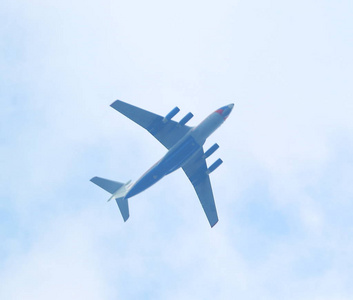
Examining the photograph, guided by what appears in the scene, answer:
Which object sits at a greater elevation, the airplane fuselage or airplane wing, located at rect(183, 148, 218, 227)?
the airplane fuselage

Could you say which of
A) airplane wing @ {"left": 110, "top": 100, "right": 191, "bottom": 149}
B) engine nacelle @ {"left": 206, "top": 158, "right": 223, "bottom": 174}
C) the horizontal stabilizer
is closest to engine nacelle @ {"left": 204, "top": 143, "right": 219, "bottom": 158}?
engine nacelle @ {"left": 206, "top": 158, "right": 223, "bottom": 174}

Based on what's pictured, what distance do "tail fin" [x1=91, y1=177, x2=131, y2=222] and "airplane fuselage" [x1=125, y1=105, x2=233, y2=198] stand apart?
14.8ft

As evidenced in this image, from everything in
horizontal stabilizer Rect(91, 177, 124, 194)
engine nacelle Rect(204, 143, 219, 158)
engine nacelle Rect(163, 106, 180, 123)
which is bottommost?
engine nacelle Rect(204, 143, 219, 158)

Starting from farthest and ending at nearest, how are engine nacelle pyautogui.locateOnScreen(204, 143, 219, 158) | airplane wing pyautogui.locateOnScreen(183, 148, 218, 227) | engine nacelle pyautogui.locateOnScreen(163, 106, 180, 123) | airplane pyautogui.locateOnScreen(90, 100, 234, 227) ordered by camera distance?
airplane wing pyautogui.locateOnScreen(183, 148, 218, 227) < engine nacelle pyautogui.locateOnScreen(204, 143, 219, 158) < airplane pyautogui.locateOnScreen(90, 100, 234, 227) < engine nacelle pyautogui.locateOnScreen(163, 106, 180, 123)

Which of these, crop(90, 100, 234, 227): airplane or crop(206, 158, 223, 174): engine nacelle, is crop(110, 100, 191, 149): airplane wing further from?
crop(206, 158, 223, 174): engine nacelle

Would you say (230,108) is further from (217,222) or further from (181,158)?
(217,222)

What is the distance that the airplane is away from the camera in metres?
68.7

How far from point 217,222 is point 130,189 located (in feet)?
50.9

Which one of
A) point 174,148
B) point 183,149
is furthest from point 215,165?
point 174,148

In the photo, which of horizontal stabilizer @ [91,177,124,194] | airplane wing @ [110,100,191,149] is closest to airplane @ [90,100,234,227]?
airplane wing @ [110,100,191,149]

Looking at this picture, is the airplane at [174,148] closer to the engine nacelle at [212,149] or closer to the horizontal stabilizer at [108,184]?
the engine nacelle at [212,149]

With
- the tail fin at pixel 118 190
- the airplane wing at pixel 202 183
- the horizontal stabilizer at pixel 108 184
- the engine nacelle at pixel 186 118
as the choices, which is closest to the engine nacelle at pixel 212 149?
the airplane wing at pixel 202 183

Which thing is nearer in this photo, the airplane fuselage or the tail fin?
the airplane fuselage

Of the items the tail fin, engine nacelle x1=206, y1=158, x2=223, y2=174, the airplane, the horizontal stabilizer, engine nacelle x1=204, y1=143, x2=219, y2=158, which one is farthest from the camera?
the horizontal stabilizer
